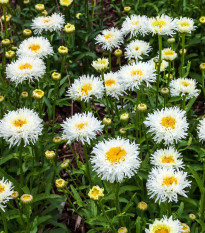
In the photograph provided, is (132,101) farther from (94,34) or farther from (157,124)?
(94,34)

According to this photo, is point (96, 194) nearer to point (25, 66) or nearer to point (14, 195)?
point (14, 195)

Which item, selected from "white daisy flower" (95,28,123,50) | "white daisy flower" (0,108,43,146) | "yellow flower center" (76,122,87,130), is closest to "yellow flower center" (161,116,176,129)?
"yellow flower center" (76,122,87,130)

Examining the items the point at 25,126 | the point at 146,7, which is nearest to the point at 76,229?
the point at 25,126

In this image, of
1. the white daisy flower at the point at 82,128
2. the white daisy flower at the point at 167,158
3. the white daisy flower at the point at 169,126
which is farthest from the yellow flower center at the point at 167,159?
the white daisy flower at the point at 82,128

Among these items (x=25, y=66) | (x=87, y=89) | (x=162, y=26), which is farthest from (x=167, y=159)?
(x=25, y=66)

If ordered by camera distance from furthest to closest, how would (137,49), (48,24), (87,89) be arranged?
(48,24)
(137,49)
(87,89)

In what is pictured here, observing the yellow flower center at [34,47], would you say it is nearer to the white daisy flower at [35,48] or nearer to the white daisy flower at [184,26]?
the white daisy flower at [35,48]
